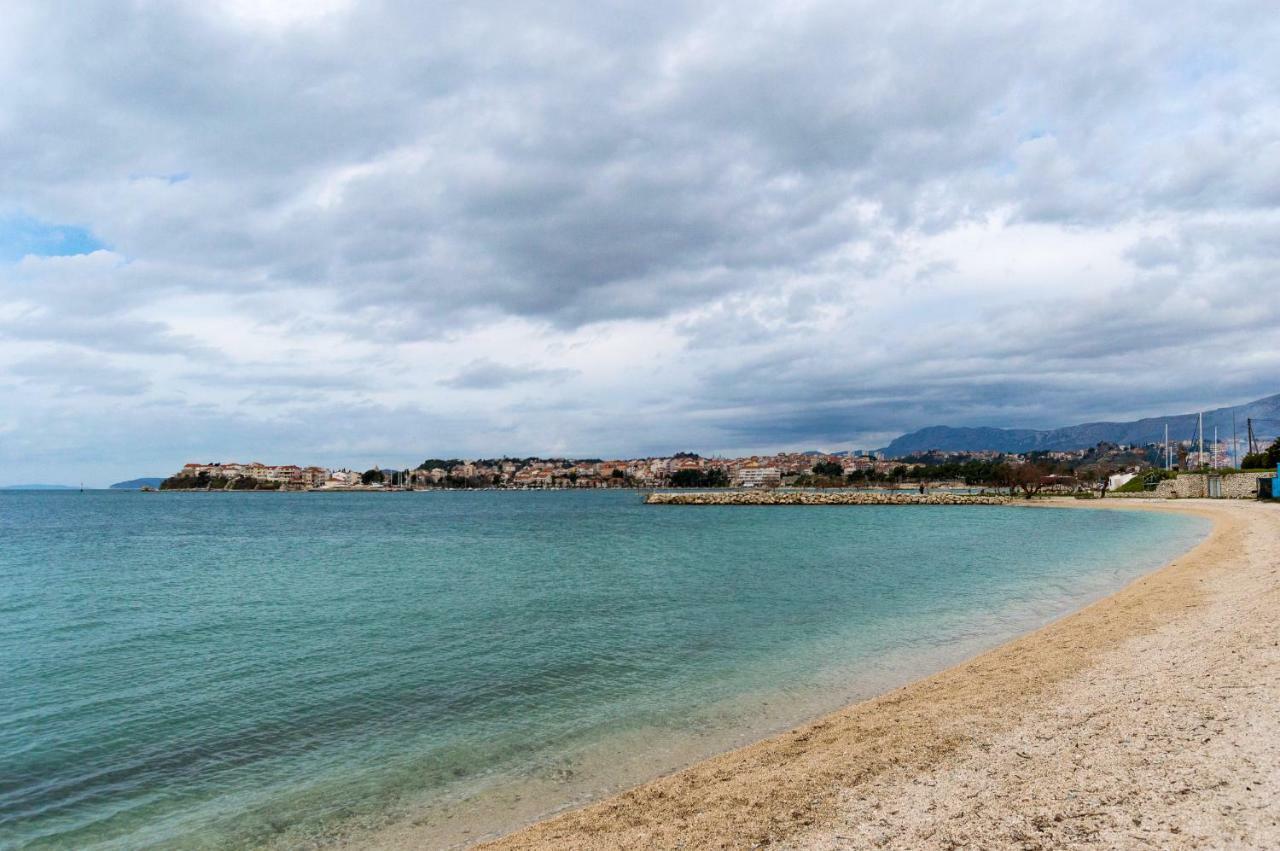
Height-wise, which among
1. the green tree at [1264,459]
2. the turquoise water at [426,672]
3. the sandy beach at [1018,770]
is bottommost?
the turquoise water at [426,672]

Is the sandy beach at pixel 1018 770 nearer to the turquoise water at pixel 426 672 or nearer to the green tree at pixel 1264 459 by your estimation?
the turquoise water at pixel 426 672

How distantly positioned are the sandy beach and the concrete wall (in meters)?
63.8

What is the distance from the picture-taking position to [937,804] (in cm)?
564

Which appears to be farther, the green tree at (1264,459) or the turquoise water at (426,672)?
the green tree at (1264,459)

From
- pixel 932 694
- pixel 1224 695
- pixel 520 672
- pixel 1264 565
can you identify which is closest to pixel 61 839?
pixel 520 672

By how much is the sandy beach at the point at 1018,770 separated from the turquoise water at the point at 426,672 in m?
1.03

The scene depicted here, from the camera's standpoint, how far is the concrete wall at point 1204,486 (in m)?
59.5

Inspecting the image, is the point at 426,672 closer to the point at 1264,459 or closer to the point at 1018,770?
the point at 1018,770

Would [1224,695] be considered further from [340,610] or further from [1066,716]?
[340,610]

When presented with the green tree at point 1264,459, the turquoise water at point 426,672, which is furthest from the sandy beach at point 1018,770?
the green tree at point 1264,459

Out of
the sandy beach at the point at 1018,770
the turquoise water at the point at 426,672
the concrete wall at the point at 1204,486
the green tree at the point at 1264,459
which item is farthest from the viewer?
the green tree at the point at 1264,459

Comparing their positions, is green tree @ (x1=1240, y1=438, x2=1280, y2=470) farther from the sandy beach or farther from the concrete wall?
the sandy beach

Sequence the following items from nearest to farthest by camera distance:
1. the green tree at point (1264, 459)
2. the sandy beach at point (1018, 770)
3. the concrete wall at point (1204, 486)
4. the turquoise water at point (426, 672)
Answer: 1. the sandy beach at point (1018, 770)
2. the turquoise water at point (426, 672)
3. the concrete wall at point (1204, 486)
4. the green tree at point (1264, 459)

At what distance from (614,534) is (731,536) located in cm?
793
